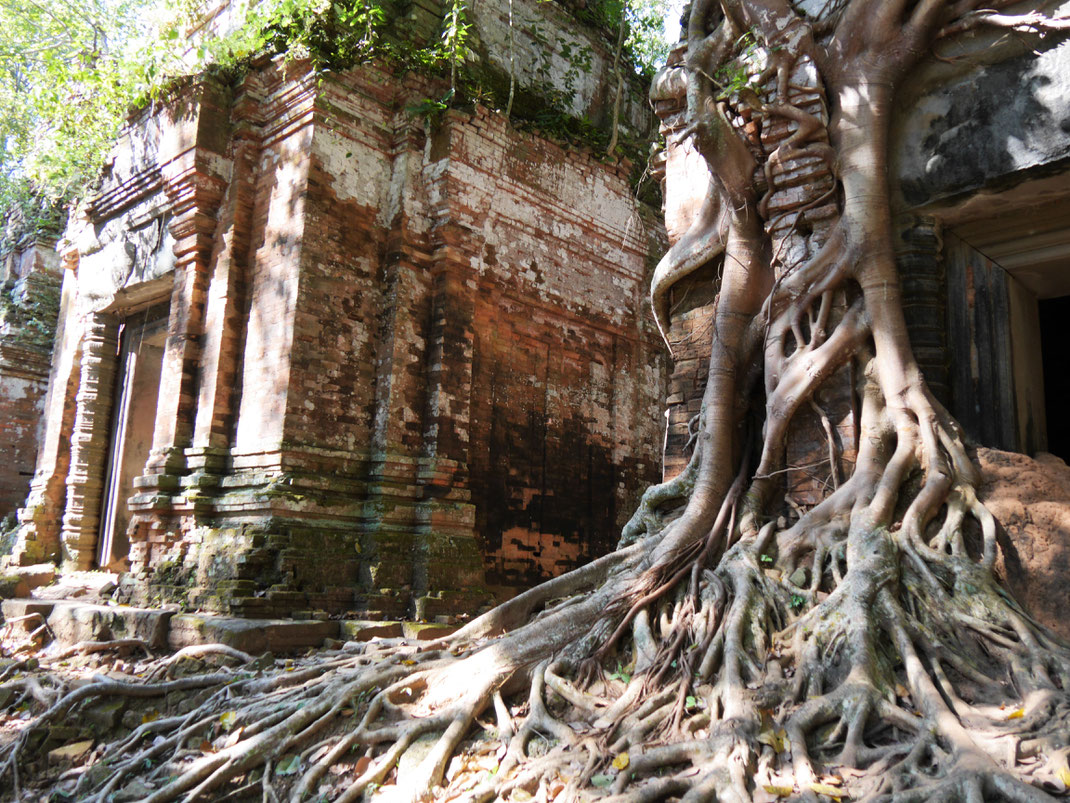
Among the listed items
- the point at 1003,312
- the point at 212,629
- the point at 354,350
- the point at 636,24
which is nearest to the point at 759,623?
the point at 1003,312

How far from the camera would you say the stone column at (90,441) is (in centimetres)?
1031

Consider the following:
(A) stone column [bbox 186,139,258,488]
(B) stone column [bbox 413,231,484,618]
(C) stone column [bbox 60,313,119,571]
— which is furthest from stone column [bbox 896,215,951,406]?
(C) stone column [bbox 60,313,119,571]

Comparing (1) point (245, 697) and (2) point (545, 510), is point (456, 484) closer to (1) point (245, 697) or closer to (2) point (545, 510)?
(2) point (545, 510)

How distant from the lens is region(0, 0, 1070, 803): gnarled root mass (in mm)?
2967

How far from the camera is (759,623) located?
A: 12.2ft

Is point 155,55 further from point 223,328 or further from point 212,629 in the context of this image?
point 212,629

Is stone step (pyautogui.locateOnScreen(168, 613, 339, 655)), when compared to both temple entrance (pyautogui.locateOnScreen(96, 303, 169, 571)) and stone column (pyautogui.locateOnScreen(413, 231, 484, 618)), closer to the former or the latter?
stone column (pyautogui.locateOnScreen(413, 231, 484, 618))

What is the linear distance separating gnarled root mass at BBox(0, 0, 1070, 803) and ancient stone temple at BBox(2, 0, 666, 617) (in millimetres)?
2138

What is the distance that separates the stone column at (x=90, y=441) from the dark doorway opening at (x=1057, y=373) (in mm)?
10568

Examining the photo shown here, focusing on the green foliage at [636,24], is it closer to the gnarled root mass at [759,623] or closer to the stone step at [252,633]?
the gnarled root mass at [759,623]

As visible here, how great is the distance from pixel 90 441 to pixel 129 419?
569 mm

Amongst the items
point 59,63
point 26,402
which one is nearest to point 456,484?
point 59,63

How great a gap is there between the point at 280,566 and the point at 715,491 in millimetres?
3998

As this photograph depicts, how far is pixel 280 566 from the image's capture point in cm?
688
